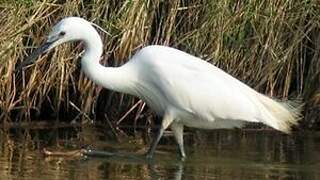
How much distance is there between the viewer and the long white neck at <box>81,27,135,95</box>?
7.50 meters

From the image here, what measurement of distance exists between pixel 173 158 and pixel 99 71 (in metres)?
0.90

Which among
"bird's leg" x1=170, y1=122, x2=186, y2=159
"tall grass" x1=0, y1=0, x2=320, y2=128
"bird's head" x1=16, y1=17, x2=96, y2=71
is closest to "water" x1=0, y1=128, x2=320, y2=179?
"bird's leg" x1=170, y1=122, x2=186, y2=159

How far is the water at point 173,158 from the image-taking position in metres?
6.81

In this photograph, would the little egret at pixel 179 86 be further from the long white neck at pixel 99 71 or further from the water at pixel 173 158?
the water at pixel 173 158

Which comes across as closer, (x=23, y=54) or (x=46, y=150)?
(x=46, y=150)

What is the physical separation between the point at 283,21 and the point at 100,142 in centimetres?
200

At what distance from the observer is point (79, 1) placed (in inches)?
342

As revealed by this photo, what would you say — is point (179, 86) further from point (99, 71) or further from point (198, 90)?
point (99, 71)

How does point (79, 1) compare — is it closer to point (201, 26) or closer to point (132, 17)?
point (132, 17)

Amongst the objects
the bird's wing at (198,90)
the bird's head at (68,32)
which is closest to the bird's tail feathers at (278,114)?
the bird's wing at (198,90)

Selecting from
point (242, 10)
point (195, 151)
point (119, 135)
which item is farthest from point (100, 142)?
point (242, 10)

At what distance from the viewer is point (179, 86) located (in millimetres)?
7555

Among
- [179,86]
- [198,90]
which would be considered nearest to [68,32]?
[179,86]

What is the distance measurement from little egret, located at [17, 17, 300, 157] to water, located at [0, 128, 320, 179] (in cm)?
30
